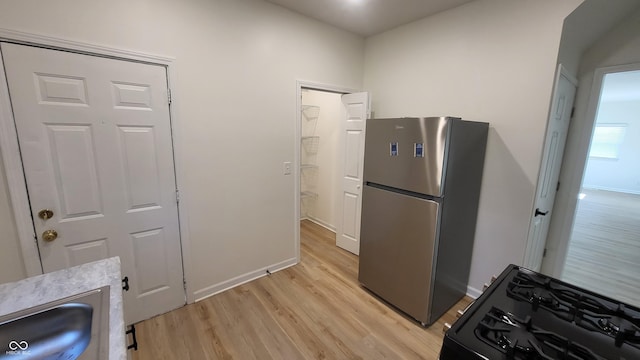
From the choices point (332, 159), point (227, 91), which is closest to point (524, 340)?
point (227, 91)

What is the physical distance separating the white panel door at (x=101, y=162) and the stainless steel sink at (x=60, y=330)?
1057 millimetres

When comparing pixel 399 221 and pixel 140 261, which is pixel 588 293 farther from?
pixel 140 261

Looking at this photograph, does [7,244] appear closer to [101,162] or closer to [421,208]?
[101,162]

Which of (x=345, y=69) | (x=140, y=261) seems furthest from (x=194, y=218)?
(x=345, y=69)

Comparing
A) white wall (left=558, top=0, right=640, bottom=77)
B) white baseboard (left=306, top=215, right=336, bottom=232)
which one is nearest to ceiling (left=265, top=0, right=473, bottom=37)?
white wall (left=558, top=0, right=640, bottom=77)

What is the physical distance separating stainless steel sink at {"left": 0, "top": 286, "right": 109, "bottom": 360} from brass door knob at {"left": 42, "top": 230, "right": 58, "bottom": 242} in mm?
1026

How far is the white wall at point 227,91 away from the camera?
1.71 m

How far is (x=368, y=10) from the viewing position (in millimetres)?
2475

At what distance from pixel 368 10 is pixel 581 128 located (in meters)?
2.27

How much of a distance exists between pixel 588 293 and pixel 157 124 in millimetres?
2641

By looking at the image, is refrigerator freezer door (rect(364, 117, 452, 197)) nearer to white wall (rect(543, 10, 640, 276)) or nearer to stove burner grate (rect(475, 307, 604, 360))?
stove burner grate (rect(475, 307, 604, 360))

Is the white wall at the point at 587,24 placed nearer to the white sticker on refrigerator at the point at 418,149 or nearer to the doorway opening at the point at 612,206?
the doorway opening at the point at 612,206

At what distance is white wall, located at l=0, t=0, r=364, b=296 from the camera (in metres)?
1.71

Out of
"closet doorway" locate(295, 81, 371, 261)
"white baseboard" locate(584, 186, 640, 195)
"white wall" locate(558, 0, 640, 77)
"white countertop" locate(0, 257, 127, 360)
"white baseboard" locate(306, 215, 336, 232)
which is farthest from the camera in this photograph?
"white baseboard" locate(584, 186, 640, 195)
